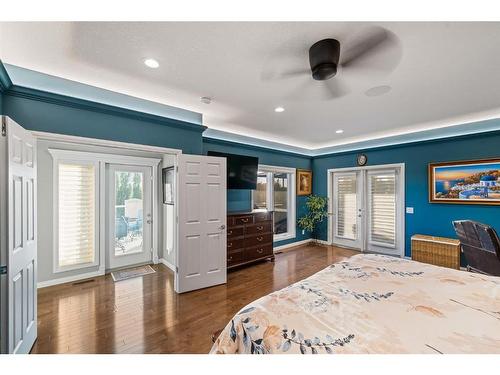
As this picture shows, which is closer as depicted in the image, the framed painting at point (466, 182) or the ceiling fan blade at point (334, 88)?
the ceiling fan blade at point (334, 88)

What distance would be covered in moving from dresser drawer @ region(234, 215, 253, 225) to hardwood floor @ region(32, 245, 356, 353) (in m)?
0.85

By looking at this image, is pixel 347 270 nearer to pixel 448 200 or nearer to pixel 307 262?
pixel 307 262

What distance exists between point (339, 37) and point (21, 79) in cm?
→ 292

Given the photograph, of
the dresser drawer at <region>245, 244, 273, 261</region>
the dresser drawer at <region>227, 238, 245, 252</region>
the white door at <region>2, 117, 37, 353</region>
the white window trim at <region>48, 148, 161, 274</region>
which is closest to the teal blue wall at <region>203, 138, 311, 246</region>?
the dresser drawer at <region>227, 238, 245, 252</region>

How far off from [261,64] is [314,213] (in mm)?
4477

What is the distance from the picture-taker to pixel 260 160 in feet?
15.9

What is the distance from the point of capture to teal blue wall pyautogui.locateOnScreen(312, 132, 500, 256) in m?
3.47

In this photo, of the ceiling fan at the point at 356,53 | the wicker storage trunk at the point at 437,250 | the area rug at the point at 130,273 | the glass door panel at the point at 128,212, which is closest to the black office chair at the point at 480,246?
the wicker storage trunk at the point at 437,250

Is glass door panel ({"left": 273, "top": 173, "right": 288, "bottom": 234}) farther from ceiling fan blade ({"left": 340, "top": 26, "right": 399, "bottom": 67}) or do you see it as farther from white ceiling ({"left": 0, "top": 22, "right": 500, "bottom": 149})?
ceiling fan blade ({"left": 340, "top": 26, "right": 399, "bottom": 67})

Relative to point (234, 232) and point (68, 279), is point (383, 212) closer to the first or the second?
point (234, 232)

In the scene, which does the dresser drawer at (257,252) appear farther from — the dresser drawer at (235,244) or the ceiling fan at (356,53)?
the ceiling fan at (356,53)

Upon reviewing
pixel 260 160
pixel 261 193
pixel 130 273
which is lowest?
pixel 130 273

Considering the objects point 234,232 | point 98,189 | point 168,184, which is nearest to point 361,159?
point 234,232

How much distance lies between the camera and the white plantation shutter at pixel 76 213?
331 cm
